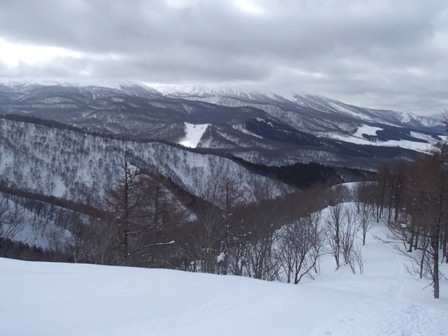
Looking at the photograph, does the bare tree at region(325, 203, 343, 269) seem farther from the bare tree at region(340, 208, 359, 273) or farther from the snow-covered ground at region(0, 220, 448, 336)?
the snow-covered ground at region(0, 220, 448, 336)

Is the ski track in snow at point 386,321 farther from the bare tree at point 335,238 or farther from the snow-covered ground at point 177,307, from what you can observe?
the bare tree at point 335,238

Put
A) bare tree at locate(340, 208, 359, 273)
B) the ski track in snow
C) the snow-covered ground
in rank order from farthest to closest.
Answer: bare tree at locate(340, 208, 359, 273) < the ski track in snow < the snow-covered ground

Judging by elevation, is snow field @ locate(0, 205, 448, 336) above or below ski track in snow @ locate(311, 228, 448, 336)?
above

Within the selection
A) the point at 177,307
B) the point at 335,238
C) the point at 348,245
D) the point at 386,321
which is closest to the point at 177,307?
the point at 177,307

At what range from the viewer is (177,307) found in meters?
11.5

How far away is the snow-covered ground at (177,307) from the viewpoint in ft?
32.0

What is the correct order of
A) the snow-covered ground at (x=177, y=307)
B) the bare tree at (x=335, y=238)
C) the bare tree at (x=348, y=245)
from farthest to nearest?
1. the bare tree at (x=335, y=238)
2. the bare tree at (x=348, y=245)
3. the snow-covered ground at (x=177, y=307)

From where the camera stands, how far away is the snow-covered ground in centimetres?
975

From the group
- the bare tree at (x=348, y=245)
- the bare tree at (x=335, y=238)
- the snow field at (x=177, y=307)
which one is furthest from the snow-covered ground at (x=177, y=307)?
the bare tree at (x=335, y=238)

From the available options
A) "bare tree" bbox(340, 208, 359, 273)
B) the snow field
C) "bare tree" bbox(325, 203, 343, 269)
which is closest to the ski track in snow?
the snow field

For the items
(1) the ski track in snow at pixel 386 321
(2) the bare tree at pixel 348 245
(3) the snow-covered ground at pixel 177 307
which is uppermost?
(3) the snow-covered ground at pixel 177 307

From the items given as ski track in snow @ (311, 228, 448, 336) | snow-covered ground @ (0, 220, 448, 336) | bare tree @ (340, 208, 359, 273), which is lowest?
bare tree @ (340, 208, 359, 273)

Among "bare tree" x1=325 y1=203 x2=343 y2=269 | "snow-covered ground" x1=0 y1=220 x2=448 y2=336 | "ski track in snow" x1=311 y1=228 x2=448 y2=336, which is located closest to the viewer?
"snow-covered ground" x1=0 y1=220 x2=448 y2=336

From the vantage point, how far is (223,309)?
1165 centimetres
